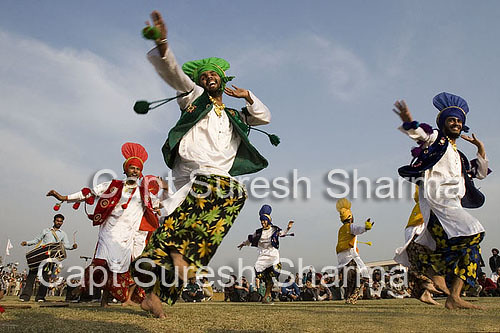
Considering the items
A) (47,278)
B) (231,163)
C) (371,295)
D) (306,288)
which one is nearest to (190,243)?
(231,163)

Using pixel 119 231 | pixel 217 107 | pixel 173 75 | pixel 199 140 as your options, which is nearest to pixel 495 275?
pixel 119 231

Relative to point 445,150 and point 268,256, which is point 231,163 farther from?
point 268,256

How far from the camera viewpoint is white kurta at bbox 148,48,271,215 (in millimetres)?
3889

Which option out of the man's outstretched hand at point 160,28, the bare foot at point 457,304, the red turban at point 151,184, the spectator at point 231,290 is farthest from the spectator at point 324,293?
the man's outstretched hand at point 160,28

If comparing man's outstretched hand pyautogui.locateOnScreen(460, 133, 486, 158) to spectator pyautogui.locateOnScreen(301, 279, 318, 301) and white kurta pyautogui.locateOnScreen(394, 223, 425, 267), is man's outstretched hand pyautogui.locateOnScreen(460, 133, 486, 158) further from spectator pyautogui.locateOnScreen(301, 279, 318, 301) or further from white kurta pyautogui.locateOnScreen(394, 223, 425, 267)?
spectator pyautogui.locateOnScreen(301, 279, 318, 301)

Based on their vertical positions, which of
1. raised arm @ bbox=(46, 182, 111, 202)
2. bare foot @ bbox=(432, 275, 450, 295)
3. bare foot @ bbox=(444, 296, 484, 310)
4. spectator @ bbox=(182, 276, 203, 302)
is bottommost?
spectator @ bbox=(182, 276, 203, 302)

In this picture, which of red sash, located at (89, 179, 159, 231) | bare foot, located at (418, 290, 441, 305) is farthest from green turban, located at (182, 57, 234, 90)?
bare foot, located at (418, 290, 441, 305)

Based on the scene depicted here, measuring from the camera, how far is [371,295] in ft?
46.7

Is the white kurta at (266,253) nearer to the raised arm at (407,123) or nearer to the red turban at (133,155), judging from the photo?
the red turban at (133,155)

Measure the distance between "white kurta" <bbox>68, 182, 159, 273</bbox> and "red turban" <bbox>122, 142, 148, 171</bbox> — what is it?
0.44 m

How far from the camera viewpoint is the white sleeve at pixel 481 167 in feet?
19.1

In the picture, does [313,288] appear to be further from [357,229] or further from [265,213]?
[357,229]

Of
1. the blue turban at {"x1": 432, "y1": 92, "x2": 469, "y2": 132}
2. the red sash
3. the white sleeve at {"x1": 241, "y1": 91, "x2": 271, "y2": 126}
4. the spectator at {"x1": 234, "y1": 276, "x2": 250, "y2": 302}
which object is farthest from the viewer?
the spectator at {"x1": 234, "y1": 276, "x2": 250, "y2": 302}

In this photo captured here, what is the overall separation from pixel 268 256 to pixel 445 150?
6751mm
